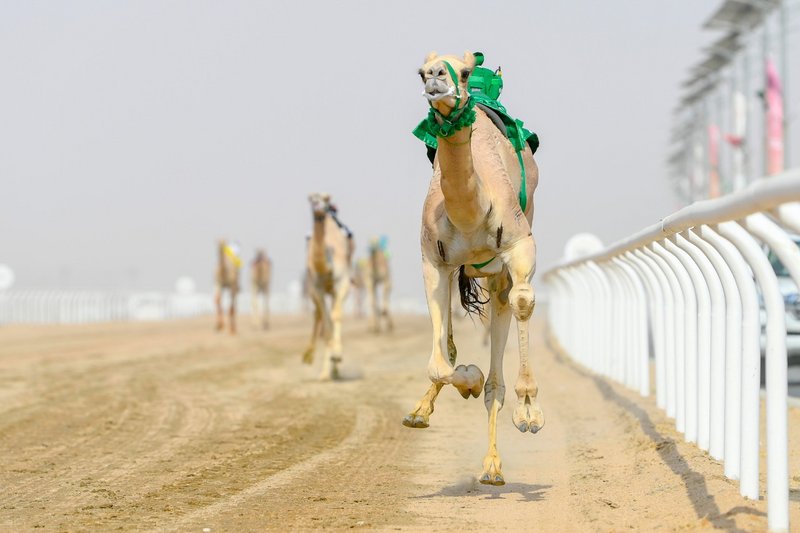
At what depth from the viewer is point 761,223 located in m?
5.21

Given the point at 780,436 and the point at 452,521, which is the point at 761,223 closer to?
the point at 780,436

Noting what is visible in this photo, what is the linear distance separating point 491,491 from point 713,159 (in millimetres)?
46082

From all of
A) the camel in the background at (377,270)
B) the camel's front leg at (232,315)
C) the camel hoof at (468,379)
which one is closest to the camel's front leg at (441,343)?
the camel hoof at (468,379)

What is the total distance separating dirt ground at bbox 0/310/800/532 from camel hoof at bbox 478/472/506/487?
4.1 inches

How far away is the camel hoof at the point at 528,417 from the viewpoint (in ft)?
23.6

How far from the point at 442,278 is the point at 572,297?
1090 centimetres

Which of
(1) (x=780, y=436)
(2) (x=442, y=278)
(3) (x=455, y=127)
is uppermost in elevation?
(3) (x=455, y=127)

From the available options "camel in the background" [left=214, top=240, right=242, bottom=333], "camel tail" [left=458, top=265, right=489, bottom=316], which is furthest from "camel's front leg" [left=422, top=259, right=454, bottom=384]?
"camel in the background" [left=214, top=240, right=242, bottom=333]

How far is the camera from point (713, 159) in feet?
169

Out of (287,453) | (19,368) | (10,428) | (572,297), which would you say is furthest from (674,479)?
(19,368)

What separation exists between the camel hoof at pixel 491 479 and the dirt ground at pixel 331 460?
0.11 m

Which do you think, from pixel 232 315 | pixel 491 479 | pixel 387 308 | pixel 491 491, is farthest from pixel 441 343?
pixel 387 308

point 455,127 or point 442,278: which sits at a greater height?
point 455,127

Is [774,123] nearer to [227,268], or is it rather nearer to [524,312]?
[227,268]
